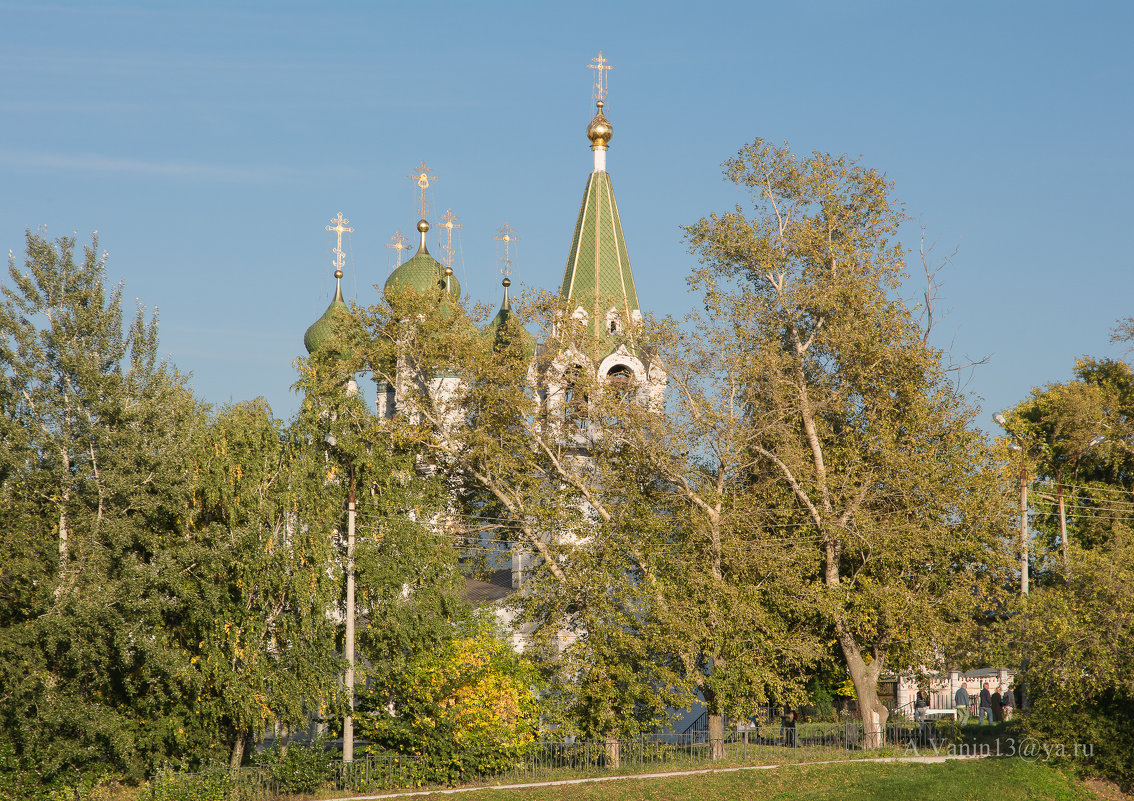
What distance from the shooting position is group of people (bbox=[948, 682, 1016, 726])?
27183 millimetres

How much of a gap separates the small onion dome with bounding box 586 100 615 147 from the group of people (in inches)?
754

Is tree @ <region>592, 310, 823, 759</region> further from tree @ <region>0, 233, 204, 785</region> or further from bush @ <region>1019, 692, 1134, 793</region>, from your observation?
tree @ <region>0, 233, 204, 785</region>

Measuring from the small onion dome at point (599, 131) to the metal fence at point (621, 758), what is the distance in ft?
61.9

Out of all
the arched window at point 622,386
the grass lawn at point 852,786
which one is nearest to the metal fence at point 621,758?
the grass lawn at point 852,786

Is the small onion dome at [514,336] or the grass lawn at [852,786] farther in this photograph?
the small onion dome at [514,336]

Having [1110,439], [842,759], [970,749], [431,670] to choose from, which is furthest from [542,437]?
[1110,439]

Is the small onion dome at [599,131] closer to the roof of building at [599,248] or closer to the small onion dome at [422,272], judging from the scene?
the roof of building at [599,248]

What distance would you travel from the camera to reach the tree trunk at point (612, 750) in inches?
910

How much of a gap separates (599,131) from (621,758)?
20.6m

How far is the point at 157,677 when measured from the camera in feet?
65.1

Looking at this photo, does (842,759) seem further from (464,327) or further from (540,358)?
(464,327)

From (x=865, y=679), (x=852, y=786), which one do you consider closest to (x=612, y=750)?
(x=852, y=786)

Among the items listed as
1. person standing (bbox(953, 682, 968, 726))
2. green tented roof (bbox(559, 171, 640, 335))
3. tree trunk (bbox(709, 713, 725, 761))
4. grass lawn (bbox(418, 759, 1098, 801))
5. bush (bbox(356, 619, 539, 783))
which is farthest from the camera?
green tented roof (bbox(559, 171, 640, 335))

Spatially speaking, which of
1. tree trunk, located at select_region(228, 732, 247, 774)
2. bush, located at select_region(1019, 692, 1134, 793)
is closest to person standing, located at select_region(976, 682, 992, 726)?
bush, located at select_region(1019, 692, 1134, 793)
